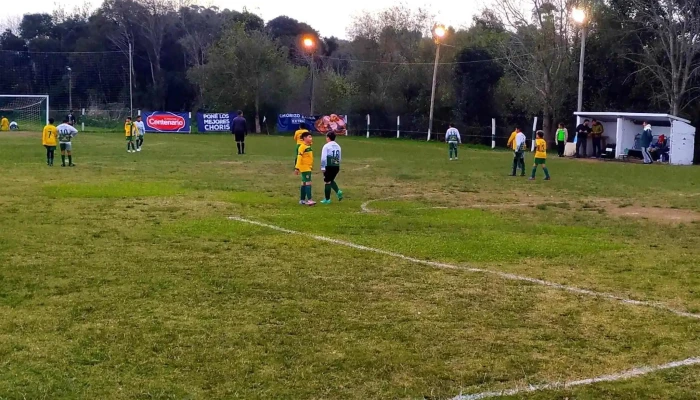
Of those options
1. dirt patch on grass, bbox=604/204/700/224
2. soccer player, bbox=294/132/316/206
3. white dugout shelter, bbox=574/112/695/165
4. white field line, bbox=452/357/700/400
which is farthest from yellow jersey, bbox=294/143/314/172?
white dugout shelter, bbox=574/112/695/165

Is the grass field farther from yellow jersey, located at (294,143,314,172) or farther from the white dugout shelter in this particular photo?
the white dugout shelter

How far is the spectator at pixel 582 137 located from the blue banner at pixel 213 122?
2852 centimetres

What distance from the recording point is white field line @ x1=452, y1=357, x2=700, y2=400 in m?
5.36

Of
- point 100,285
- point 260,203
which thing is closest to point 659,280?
point 100,285

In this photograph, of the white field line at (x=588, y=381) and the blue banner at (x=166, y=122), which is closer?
the white field line at (x=588, y=381)

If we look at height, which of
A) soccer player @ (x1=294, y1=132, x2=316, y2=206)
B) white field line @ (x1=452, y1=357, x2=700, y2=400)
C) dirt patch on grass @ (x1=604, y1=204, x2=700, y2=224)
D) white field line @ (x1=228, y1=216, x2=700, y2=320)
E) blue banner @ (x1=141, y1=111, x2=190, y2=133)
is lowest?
white field line @ (x1=452, y1=357, x2=700, y2=400)

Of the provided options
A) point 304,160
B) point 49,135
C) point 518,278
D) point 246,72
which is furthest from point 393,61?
point 518,278

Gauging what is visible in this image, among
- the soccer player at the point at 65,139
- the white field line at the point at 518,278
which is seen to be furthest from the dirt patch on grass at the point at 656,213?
the soccer player at the point at 65,139

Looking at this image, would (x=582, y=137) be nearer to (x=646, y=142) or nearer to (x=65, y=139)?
(x=646, y=142)

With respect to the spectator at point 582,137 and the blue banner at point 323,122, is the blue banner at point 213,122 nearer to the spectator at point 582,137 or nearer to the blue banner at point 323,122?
the blue banner at point 323,122

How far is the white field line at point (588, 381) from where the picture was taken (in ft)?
17.6

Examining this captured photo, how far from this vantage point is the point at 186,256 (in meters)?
10.1

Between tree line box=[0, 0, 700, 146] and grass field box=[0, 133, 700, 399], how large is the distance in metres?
24.9

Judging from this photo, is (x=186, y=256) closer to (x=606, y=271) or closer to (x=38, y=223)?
(x=38, y=223)
